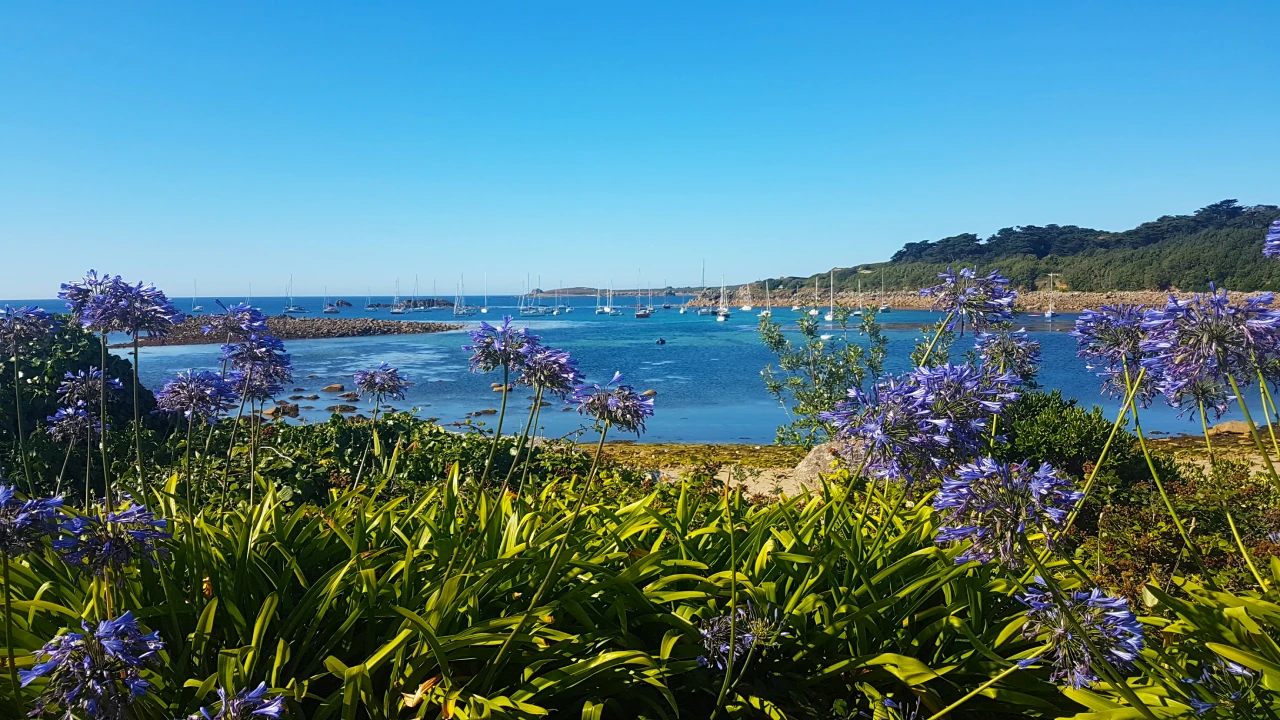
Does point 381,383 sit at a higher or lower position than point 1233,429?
higher

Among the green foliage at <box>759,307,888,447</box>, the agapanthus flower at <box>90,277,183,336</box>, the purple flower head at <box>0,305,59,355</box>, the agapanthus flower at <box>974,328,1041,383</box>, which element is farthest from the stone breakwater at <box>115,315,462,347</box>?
the agapanthus flower at <box>974,328,1041,383</box>

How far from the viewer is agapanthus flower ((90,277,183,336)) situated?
128 inches

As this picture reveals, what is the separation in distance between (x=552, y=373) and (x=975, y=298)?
80.7 inches

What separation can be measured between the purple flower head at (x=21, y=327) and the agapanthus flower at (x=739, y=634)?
370cm

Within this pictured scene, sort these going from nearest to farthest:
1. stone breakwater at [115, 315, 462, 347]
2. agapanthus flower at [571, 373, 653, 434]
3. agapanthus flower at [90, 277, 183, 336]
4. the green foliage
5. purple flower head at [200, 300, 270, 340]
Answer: agapanthus flower at [571, 373, 653, 434] < agapanthus flower at [90, 277, 183, 336] < purple flower head at [200, 300, 270, 340] < the green foliage < stone breakwater at [115, 315, 462, 347]

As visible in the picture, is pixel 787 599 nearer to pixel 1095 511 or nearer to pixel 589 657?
pixel 589 657

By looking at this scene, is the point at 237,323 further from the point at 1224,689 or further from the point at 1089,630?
the point at 1224,689

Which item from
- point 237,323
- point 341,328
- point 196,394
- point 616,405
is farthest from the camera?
point 341,328

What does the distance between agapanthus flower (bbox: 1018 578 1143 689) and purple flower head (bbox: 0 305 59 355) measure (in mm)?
4650

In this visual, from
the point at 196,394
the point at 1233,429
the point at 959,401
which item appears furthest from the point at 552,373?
the point at 1233,429

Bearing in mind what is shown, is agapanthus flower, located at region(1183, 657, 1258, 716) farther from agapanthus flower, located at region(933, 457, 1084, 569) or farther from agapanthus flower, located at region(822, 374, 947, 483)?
agapanthus flower, located at region(822, 374, 947, 483)

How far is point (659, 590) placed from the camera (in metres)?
3.14

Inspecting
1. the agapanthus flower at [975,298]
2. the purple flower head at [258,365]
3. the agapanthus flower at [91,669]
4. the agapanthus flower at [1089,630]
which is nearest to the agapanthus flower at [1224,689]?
the agapanthus flower at [1089,630]

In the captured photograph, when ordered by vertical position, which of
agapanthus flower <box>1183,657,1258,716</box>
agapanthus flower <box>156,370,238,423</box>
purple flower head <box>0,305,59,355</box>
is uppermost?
purple flower head <box>0,305,59,355</box>
